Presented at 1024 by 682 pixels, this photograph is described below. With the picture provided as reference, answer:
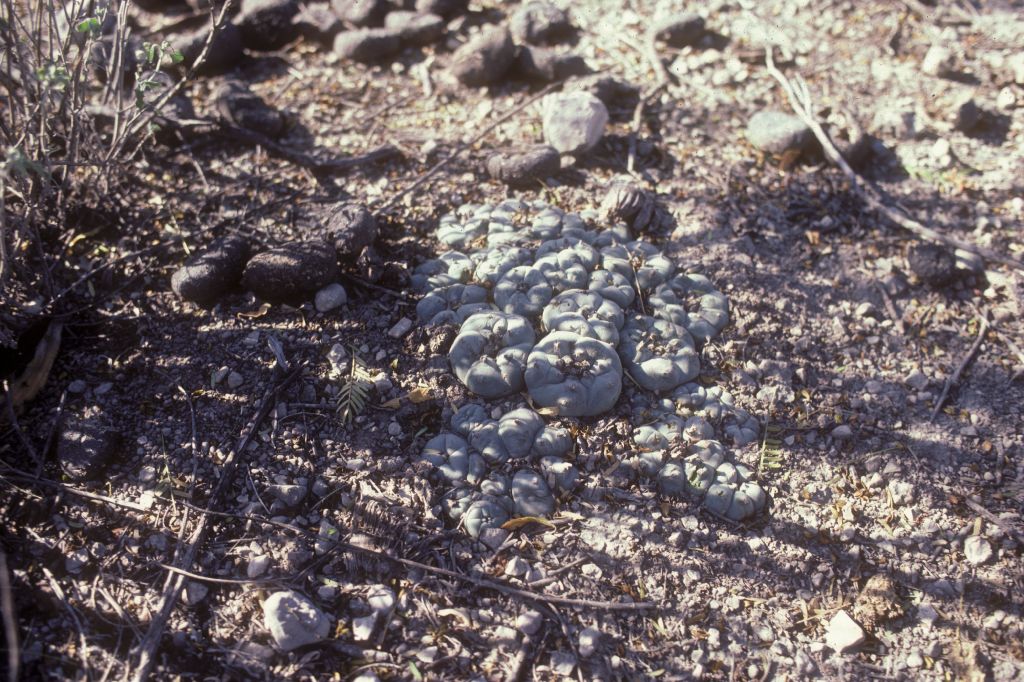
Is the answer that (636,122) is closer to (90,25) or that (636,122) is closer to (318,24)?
(318,24)

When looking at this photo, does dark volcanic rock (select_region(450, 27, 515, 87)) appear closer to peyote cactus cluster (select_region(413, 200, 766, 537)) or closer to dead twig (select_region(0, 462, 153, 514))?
peyote cactus cluster (select_region(413, 200, 766, 537))

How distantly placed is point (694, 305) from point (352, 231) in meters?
1.57

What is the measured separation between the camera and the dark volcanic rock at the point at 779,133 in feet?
12.9

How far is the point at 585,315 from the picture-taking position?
296 centimetres

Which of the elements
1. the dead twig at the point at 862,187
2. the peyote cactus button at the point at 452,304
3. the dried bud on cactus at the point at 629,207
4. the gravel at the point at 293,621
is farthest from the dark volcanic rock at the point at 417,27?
the gravel at the point at 293,621

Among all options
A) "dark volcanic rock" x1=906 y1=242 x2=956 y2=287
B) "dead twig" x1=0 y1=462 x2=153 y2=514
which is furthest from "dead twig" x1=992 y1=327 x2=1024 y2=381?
"dead twig" x1=0 y1=462 x2=153 y2=514

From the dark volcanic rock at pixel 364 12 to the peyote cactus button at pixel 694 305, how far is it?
9.79ft

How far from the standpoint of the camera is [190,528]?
8.31 ft

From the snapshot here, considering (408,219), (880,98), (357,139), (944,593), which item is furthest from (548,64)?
(944,593)

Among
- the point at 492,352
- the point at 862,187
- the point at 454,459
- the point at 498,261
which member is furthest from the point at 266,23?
the point at 862,187

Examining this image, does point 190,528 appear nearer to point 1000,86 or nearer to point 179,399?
point 179,399

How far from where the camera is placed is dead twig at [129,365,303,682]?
2221 millimetres

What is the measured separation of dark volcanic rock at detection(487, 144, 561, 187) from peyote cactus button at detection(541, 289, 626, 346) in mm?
917

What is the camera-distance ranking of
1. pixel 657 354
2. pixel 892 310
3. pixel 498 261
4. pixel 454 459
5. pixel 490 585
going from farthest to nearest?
pixel 892 310 < pixel 498 261 < pixel 657 354 < pixel 454 459 < pixel 490 585
